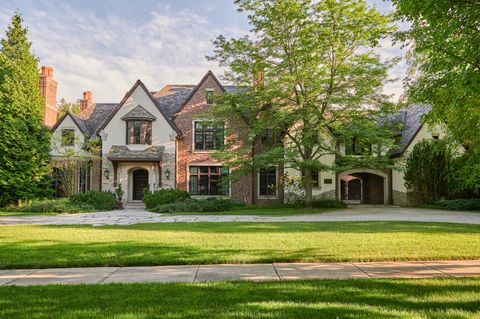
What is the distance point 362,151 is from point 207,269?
19.9m

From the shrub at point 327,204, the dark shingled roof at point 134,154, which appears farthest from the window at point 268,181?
the dark shingled roof at point 134,154

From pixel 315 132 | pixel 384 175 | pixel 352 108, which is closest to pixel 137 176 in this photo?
pixel 315 132

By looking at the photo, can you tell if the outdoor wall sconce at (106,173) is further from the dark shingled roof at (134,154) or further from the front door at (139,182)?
the front door at (139,182)

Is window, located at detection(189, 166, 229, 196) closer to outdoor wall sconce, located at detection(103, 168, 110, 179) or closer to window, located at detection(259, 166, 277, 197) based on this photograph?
window, located at detection(259, 166, 277, 197)

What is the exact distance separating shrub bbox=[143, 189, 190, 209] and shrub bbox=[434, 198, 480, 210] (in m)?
16.1

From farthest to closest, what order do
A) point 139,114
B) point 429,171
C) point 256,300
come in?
point 139,114
point 429,171
point 256,300

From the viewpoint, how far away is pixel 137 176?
25078 millimetres

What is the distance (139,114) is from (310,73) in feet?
39.7

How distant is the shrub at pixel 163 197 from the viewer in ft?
70.9

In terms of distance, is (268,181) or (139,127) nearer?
(139,127)

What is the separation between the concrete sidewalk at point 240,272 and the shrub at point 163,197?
49.7 ft

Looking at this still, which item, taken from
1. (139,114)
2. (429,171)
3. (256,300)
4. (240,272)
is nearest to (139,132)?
(139,114)

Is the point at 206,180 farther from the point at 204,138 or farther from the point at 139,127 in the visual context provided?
the point at 139,127

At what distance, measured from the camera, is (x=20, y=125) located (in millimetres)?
22312
